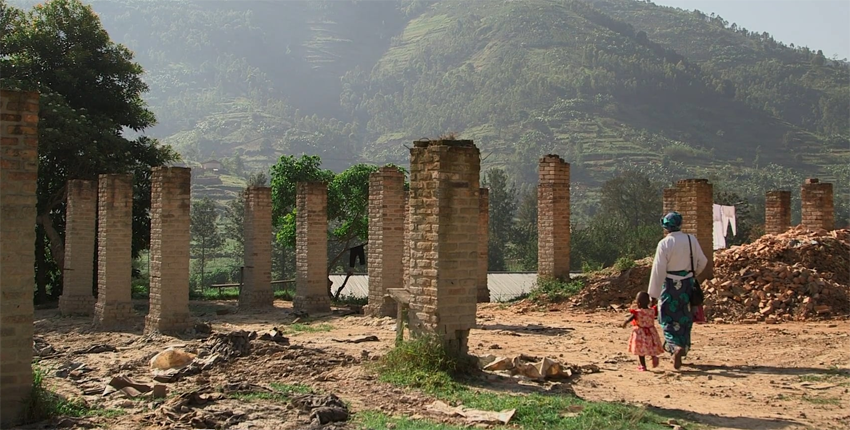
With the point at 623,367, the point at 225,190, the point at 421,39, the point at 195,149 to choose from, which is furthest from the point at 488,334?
the point at 421,39

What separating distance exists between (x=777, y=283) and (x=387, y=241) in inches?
326

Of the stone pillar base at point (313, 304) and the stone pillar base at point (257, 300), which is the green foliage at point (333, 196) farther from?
the stone pillar base at point (313, 304)

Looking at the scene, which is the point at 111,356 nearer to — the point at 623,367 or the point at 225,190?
the point at 623,367

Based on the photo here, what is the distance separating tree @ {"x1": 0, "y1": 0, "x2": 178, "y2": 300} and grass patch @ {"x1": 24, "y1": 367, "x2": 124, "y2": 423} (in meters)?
14.7

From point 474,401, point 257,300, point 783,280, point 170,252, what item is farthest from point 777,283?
point 257,300

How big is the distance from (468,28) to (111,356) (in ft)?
551

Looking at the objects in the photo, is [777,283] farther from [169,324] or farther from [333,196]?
[333,196]

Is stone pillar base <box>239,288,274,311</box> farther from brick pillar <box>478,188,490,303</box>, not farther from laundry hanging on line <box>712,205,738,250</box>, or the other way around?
laundry hanging on line <box>712,205,738,250</box>

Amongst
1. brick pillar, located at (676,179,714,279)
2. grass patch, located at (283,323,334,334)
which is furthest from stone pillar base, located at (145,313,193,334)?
brick pillar, located at (676,179,714,279)

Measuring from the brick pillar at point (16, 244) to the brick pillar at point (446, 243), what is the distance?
440 cm

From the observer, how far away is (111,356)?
526 inches

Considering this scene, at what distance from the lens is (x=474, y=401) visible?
7.87m

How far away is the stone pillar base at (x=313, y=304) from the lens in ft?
63.2

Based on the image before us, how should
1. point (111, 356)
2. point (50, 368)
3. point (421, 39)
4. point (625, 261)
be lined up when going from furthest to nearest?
point (421, 39) → point (625, 261) → point (111, 356) → point (50, 368)
